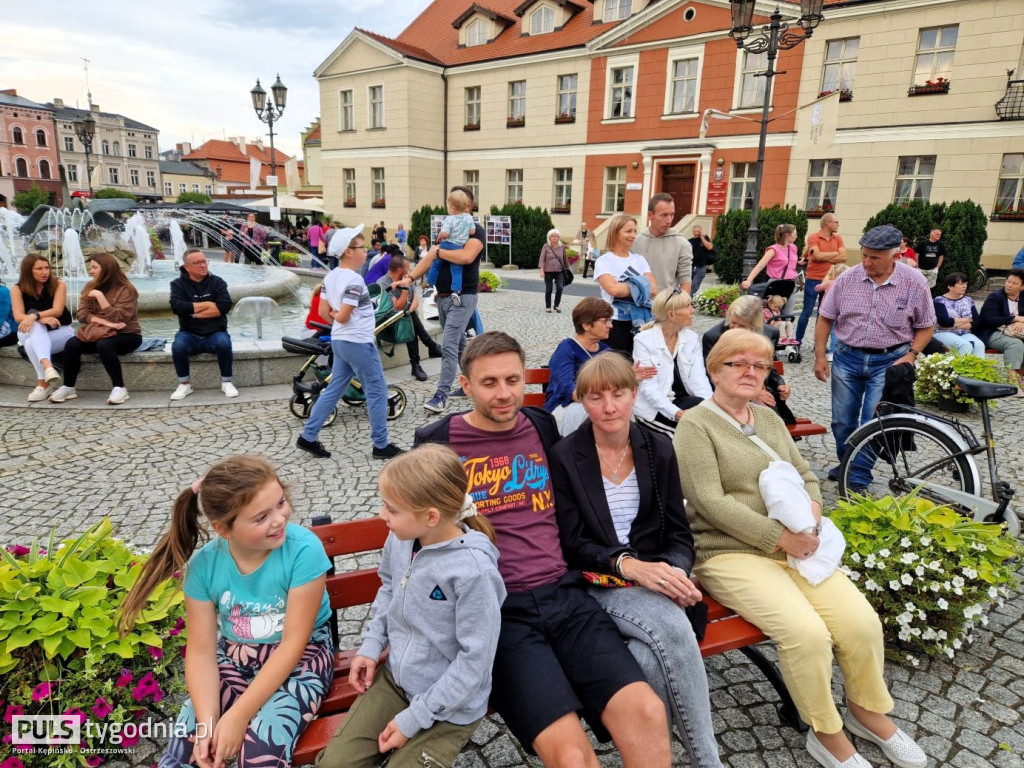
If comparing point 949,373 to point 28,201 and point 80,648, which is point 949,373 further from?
point 28,201

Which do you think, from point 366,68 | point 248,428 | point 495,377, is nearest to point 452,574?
point 495,377

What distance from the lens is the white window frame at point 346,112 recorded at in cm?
3350

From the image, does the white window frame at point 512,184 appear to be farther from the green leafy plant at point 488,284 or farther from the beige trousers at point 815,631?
the beige trousers at point 815,631

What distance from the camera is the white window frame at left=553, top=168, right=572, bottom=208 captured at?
29.3 m

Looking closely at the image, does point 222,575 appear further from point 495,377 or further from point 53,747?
point 495,377

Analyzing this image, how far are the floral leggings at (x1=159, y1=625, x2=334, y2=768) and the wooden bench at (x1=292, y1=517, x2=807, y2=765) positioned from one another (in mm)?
72

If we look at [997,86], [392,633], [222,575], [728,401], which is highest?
[997,86]

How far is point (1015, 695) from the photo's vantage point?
9.24ft

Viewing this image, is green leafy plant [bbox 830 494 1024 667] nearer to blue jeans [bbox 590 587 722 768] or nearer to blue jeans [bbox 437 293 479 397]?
blue jeans [bbox 590 587 722 768]

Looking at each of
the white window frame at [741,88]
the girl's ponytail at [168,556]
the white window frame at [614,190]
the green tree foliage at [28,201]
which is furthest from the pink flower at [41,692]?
the green tree foliage at [28,201]

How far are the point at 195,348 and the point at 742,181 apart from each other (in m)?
22.9

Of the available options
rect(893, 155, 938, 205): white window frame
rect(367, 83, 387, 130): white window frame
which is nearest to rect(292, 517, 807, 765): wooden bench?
rect(893, 155, 938, 205): white window frame

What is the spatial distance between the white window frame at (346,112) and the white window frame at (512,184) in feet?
31.3

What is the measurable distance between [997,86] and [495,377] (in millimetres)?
24155
